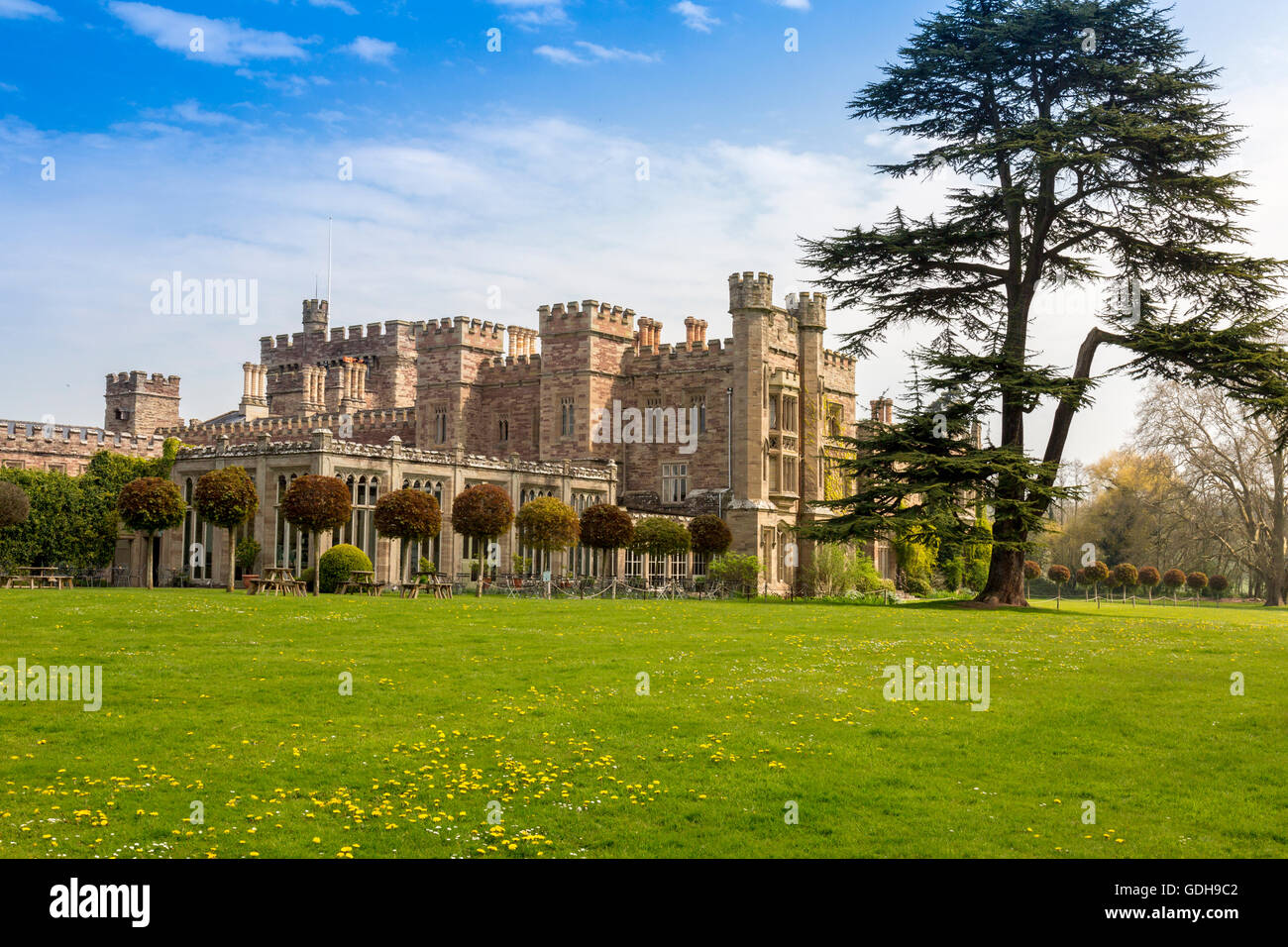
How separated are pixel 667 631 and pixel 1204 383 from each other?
787 inches

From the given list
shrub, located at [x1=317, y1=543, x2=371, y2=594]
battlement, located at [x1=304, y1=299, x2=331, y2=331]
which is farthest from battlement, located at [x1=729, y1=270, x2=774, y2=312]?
battlement, located at [x1=304, y1=299, x2=331, y2=331]

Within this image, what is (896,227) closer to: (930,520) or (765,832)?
(930,520)

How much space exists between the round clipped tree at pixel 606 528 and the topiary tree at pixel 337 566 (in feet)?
29.8

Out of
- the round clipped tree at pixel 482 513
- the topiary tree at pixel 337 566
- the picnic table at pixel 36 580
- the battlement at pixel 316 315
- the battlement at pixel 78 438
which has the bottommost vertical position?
the picnic table at pixel 36 580

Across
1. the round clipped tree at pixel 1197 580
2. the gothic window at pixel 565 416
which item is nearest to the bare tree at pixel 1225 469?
the round clipped tree at pixel 1197 580

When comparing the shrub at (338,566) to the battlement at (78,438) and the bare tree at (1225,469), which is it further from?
the bare tree at (1225,469)

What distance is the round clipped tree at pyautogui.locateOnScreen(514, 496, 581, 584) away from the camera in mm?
37188

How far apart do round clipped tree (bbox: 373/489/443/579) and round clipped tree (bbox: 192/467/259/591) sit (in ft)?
11.5

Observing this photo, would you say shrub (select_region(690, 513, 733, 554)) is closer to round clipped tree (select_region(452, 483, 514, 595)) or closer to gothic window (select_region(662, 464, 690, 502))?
gothic window (select_region(662, 464, 690, 502))

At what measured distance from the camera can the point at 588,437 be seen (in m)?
50.5

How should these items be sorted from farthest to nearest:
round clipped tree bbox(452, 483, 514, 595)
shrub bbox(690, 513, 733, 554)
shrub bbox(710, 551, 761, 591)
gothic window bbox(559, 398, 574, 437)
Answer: gothic window bbox(559, 398, 574, 437) < shrub bbox(690, 513, 733, 554) < shrub bbox(710, 551, 761, 591) < round clipped tree bbox(452, 483, 514, 595)

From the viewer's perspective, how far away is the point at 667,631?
74.6 feet

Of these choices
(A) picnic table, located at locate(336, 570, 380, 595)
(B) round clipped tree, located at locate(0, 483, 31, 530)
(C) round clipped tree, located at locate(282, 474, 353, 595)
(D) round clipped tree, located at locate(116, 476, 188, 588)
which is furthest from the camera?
(B) round clipped tree, located at locate(0, 483, 31, 530)

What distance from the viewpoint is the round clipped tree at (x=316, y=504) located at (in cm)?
3078
